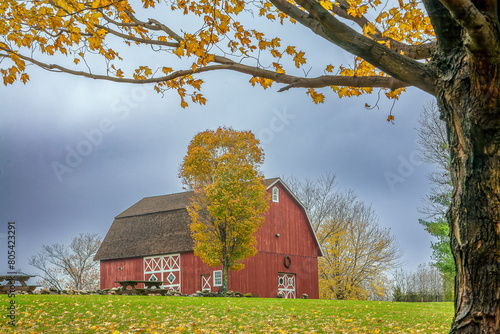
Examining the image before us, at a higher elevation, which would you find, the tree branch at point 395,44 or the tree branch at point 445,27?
the tree branch at point 395,44

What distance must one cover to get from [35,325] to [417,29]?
1055 cm

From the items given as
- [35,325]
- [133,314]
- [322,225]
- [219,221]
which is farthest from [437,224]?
[35,325]

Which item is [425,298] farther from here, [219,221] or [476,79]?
[476,79]

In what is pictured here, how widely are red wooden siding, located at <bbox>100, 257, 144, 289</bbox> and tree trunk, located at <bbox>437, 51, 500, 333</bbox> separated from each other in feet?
94.8

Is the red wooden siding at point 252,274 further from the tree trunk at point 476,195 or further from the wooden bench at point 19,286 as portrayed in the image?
the tree trunk at point 476,195

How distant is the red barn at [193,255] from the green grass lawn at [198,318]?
44.6ft

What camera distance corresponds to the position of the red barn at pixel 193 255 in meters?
30.2

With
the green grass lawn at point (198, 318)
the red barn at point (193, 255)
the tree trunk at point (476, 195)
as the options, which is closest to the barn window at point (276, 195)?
the red barn at point (193, 255)

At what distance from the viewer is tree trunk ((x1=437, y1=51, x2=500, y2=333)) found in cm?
523

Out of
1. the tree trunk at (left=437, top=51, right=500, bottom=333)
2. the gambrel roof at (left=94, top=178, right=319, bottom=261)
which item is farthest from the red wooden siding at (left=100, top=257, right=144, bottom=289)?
the tree trunk at (left=437, top=51, right=500, bottom=333)

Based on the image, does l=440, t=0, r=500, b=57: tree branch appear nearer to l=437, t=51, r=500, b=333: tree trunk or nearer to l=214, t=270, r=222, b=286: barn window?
l=437, t=51, r=500, b=333: tree trunk

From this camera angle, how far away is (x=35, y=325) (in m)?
11.5

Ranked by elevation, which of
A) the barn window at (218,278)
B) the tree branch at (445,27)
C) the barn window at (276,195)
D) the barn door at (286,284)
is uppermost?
the tree branch at (445,27)

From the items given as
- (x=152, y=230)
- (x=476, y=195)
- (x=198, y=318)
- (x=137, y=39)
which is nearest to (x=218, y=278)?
(x=152, y=230)
